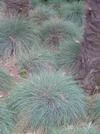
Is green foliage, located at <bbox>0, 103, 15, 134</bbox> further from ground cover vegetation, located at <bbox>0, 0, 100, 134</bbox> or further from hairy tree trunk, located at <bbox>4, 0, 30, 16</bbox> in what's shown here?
hairy tree trunk, located at <bbox>4, 0, 30, 16</bbox>

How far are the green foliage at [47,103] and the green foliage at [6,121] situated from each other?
0.16 metres

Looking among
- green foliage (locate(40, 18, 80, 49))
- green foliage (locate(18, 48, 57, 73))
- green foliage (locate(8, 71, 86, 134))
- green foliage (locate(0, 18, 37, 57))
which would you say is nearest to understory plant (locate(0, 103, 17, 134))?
green foliage (locate(8, 71, 86, 134))

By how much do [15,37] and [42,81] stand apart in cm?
248

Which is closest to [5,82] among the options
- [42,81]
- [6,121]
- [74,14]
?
[42,81]

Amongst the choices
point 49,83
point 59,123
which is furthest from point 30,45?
point 59,123

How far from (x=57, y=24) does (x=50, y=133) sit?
169 inches

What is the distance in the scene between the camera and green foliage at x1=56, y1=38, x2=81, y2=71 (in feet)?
Answer: 18.1

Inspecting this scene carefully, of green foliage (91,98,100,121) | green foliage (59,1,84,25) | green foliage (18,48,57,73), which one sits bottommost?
green foliage (18,48,57,73)

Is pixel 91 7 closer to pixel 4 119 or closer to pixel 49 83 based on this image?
pixel 49 83

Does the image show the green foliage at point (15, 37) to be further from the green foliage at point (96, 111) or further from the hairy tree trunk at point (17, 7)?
the green foliage at point (96, 111)

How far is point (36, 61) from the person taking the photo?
5504 millimetres

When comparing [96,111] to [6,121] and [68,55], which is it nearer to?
[6,121]

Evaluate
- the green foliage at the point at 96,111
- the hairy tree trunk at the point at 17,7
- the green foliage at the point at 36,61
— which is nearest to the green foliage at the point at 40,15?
the hairy tree trunk at the point at 17,7

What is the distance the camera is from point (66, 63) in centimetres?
551
